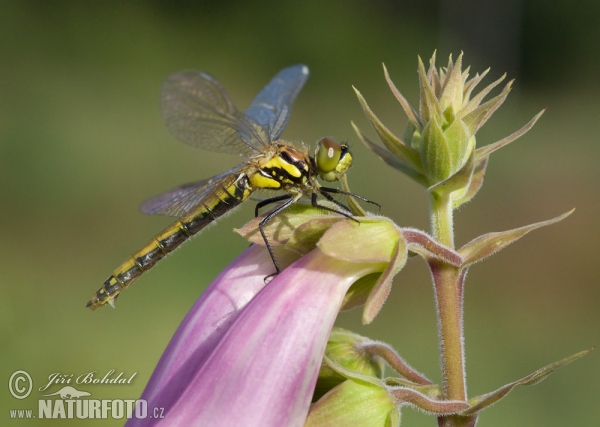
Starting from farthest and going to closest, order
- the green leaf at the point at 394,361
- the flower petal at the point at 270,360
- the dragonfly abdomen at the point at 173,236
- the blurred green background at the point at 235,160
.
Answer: the blurred green background at the point at 235,160
the dragonfly abdomen at the point at 173,236
the green leaf at the point at 394,361
the flower petal at the point at 270,360

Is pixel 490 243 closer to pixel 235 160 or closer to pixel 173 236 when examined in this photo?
pixel 173 236

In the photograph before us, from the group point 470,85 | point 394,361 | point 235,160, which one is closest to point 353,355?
point 394,361

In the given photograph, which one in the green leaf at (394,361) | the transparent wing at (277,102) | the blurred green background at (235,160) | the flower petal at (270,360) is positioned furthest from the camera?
the blurred green background at (235,160)

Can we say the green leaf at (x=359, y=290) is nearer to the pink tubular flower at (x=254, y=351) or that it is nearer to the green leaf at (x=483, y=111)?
the pink tubular flower at (x=254, y=351)

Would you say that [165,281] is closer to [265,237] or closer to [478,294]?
[478,294]

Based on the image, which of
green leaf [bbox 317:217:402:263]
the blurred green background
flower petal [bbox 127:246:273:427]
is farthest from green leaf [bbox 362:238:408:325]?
the blurred green background
